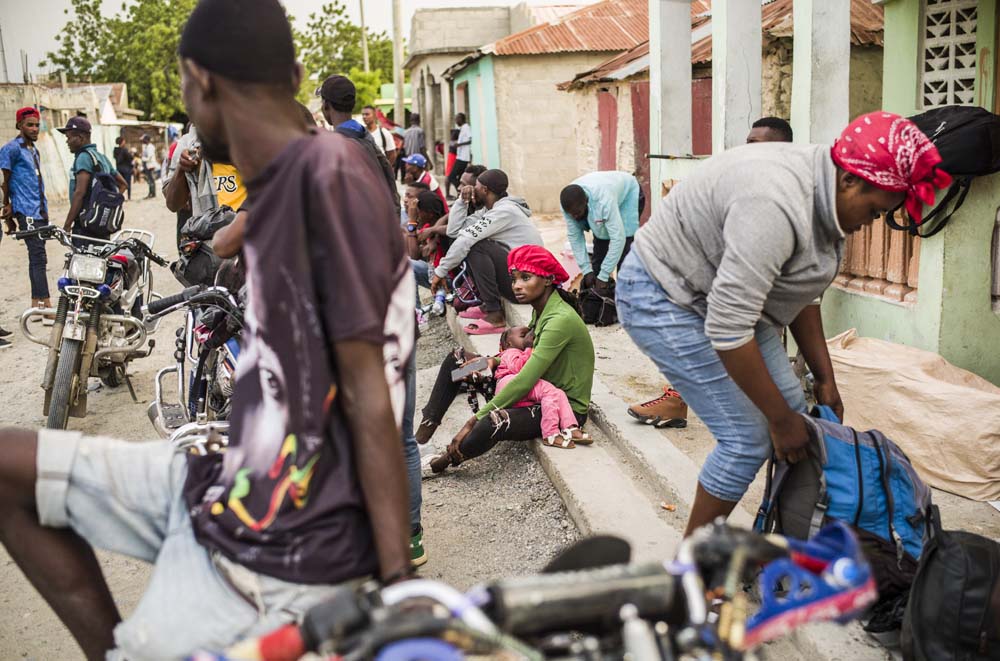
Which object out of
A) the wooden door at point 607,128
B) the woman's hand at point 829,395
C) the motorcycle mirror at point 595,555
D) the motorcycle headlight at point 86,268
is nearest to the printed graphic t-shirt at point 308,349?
the motorcycle mirror at point 595,555

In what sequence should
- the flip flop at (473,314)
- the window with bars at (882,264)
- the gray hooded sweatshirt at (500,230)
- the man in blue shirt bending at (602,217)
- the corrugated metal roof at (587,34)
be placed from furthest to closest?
1. the corrugated metal roof at (587,34)
2. the flip flop at (473,314)
3. the gray hooded sweatshirt at (500,230)
4. the man in blue shirt bending at (602,217)
5. the window with bars at (882,264)

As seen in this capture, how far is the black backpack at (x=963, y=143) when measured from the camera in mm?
4098

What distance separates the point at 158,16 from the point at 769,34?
173 ft

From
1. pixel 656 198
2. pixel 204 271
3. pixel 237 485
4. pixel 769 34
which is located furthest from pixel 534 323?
pixel 769 34

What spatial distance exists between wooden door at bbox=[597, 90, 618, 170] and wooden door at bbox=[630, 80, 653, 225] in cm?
86

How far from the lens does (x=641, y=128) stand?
11695 millimetres

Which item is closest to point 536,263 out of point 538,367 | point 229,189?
point 538,367

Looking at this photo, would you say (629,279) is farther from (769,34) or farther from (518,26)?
(518,26)

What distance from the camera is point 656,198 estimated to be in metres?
8.05

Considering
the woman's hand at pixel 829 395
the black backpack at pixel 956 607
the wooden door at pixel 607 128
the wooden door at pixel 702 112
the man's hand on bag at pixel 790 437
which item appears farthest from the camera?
the wooden door at pixel 607 128

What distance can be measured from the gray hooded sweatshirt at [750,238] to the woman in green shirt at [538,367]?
6.86 ft

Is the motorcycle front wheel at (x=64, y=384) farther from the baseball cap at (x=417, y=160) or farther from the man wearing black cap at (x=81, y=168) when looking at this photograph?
the baseball cap at (x=417, y=160)

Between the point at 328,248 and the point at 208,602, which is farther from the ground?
the point at 328,248

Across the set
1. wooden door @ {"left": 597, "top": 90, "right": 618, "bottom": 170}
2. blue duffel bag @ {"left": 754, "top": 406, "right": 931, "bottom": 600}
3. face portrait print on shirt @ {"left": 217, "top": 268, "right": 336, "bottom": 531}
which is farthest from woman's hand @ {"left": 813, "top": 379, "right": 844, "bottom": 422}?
wooden door @ {"left": 597, "top": 90, "right": 618, "bottom": 170}
